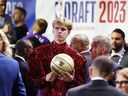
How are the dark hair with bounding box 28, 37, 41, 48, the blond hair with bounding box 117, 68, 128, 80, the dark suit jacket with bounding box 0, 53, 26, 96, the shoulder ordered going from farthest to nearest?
the dark hair with bounding box 28, 37, 41, 48 → the dark suit jacket with bounding box 0, 53, 26, 96 → the blond hair with bounding box 117, 68, 128, 80 → the shoulder

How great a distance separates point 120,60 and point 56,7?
446 cm

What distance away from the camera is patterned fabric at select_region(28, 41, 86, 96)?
10594 mm

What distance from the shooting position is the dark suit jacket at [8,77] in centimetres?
958

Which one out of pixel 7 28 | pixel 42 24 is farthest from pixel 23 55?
pixel 7 28

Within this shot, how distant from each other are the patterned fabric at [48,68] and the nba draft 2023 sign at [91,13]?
5150 mm

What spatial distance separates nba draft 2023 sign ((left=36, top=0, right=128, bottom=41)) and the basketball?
5380 millimetres

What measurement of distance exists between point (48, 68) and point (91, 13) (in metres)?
5.43

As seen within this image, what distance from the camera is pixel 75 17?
16078mm

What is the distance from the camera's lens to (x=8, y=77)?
9609 mm

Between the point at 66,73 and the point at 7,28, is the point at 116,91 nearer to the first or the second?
the point at 66,73

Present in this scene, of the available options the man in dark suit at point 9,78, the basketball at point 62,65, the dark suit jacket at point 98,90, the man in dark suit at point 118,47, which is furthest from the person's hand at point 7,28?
the dark suit jacket at point 98,90

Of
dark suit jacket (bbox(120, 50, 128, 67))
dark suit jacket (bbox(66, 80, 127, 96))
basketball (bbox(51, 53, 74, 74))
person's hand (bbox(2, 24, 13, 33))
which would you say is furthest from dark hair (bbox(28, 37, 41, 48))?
dark suit jacket (bbox(66, 80, 127, 96))

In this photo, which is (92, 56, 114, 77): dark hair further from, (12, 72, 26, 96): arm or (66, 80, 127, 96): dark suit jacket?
(12, 72, 26, 96): arm

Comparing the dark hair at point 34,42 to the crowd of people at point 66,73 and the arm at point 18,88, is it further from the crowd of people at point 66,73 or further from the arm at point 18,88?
the arm at point 18,88
